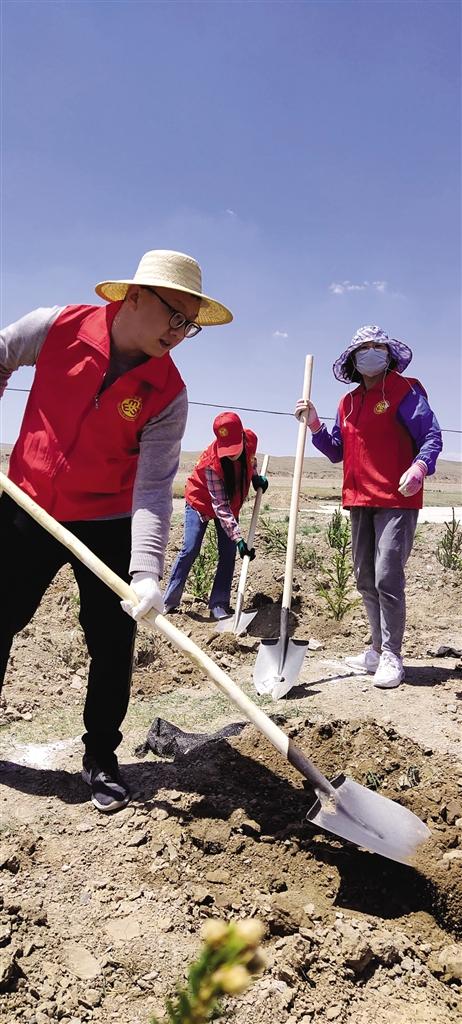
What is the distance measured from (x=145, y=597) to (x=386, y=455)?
7.04 feet

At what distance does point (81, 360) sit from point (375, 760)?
6.49 feet

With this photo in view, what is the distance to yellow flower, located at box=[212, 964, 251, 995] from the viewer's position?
487mm

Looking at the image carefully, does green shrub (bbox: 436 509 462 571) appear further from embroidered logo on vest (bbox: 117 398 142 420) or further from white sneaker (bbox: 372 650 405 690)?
embroidered logo on vest (bbox: 117 398 142 420)

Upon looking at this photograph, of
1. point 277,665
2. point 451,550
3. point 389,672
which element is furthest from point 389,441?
point 451,550

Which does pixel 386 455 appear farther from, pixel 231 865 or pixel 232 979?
pixel 232 979

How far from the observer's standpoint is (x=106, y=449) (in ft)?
8.30

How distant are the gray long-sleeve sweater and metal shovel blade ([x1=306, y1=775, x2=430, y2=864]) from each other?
97 cm

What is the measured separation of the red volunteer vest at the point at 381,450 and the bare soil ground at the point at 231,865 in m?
1.10

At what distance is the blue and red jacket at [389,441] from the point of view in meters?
3.95

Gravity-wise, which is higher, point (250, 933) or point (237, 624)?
point (250, 933)

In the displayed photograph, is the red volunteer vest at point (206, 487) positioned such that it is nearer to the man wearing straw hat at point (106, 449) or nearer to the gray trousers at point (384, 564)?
the gray trousers at point (384, 564)

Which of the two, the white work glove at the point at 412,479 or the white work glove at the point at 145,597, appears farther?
the white work glove at the point at 412,479

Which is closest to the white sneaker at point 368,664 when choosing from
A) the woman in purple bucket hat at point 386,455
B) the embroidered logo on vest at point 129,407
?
the woman in purple bucket hat at point 386,455

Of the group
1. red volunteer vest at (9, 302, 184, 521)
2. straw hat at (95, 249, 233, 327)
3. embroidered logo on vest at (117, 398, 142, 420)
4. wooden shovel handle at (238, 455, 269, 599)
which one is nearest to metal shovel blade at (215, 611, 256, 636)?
wooden shovel handle at (238, 455, 269, 599)
